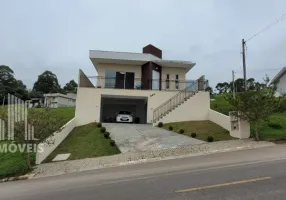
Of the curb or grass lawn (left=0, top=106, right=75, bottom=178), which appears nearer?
the curb

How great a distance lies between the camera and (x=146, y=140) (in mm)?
16250

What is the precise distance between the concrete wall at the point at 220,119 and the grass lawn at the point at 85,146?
25.6 ft

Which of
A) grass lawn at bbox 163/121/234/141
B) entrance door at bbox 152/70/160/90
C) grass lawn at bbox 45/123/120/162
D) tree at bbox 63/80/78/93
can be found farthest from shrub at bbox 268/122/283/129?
tree at bbox 63/80/78/93

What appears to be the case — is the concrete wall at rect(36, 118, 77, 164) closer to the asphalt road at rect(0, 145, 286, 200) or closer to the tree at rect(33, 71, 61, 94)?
the asphalt road at rect(0, 145, 286, 200)

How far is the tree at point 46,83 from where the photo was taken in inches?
3147

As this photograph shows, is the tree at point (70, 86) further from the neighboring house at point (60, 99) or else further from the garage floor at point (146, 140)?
the garage floor at point (146, 140)

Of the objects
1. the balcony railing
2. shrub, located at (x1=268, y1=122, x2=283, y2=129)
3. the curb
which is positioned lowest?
the curb

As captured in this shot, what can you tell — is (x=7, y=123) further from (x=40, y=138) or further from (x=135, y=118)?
(x=135, y=118)

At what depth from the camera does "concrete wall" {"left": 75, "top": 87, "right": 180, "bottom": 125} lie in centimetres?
2296

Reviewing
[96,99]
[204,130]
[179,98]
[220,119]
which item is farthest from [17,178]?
[179,98]

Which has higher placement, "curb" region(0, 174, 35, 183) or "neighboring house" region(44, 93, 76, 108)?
"neighboring house" region(44, 93, 76, 108)

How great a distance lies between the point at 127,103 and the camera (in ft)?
96.4

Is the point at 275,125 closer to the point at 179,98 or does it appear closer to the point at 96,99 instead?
the point at 179,98

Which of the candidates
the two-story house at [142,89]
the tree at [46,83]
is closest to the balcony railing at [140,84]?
the two-story house at [142,89]
